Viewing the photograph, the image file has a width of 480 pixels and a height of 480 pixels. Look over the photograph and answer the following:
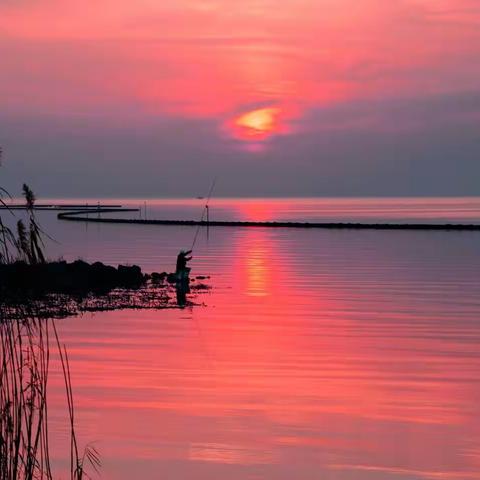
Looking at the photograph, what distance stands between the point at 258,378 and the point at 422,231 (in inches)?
2759

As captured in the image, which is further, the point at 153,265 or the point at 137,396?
the point at 153,265

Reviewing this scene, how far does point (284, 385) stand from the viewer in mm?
15516

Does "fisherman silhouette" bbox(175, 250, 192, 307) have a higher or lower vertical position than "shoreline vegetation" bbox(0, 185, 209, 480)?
higher

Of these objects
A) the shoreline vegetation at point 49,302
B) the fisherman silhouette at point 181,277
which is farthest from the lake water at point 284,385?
the fisherman silhouette at point 181,277

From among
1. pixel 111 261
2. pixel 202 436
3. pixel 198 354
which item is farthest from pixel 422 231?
pixel 202 436

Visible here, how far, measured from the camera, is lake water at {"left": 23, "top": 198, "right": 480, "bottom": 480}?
11.5 m

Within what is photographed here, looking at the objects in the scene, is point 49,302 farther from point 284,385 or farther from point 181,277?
point 284,385

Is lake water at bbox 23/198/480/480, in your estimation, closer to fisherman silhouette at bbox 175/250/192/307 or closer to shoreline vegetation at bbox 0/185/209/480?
shoreline vegetation at bbox 0/185/209/480

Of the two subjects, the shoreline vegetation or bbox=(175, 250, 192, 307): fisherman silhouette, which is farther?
bbox=(175, 250, 192, 307): fisherman silhouette

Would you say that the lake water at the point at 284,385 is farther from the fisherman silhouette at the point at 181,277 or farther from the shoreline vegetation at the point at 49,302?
the fisherman silhouette at the point at 181,277

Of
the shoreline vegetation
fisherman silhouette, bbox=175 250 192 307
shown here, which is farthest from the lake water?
fisherman silhouette, bbox=175 250 192 307

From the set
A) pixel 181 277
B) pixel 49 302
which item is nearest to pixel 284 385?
pixel 49 302

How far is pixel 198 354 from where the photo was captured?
19.0 metres

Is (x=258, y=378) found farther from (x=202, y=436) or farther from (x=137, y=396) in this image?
(x=202, y=436)
